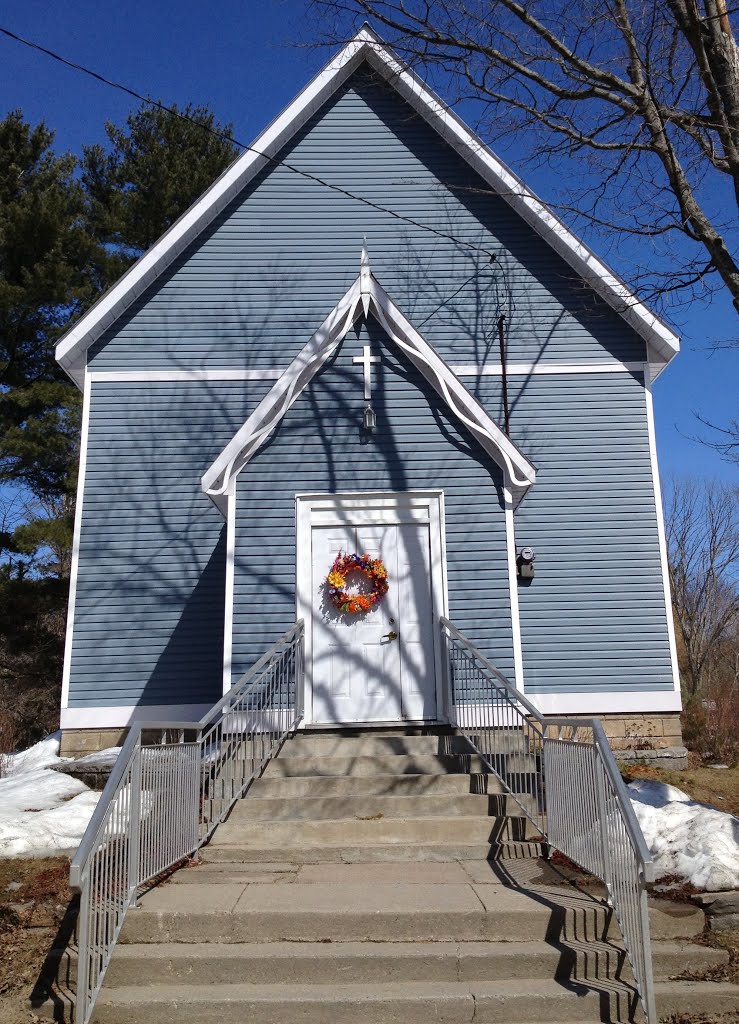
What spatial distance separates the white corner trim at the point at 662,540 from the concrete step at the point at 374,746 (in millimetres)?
3317

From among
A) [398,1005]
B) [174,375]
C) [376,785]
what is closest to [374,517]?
[376,785]

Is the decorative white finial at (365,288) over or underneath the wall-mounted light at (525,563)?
over

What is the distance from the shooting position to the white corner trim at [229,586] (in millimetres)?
8516

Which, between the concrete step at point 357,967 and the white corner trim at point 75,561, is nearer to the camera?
the concrete step at point 357,967

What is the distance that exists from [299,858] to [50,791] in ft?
9.77

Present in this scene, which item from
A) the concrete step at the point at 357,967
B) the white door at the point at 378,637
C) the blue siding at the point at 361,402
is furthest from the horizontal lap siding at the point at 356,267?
the concrete step at the point at 357,967

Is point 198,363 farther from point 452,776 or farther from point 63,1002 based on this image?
point 63,1002

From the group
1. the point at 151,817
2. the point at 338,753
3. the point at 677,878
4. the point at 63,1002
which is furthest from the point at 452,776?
the point at 63,1002

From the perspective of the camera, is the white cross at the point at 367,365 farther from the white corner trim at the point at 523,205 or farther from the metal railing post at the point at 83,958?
the metal railing post at the point at 83,958

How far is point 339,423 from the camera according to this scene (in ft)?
29.6

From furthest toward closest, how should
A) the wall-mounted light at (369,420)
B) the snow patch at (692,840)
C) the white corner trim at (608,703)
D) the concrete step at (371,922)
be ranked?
1. the white corner trim at (608,703)
2. the wall-mounted light at (369,420)
3. the snow patch at (692,840)
4. the concrete step at (371,922)

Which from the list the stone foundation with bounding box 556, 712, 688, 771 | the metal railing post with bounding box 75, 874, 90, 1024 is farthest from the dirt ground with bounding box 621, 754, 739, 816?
the metal railing post with bounding box 75, 874, 90, 1024

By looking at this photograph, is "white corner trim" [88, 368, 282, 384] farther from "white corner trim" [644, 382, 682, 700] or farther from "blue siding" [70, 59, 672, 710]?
"white corner trim" [644, 382, 682, 700]

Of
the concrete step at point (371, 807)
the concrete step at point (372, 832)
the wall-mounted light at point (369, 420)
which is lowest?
the concrete step at point (372, 832)
